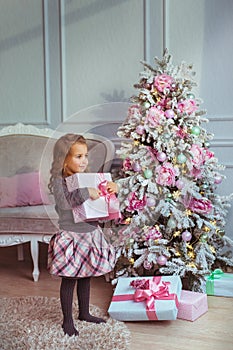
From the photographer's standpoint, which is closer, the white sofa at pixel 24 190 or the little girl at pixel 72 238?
the little girl at pixel 72 238

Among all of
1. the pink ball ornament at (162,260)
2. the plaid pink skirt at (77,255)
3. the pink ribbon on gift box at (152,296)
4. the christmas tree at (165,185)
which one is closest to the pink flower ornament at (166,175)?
the christmas tree at (165,185)

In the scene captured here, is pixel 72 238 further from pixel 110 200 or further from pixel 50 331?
pixel 50 331

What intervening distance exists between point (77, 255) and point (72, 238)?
0.25 feet

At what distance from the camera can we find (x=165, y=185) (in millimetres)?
3113

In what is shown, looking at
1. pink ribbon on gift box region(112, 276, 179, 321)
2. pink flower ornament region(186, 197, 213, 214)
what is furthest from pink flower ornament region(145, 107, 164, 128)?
pink ribbon on gift box region(112, 276, 179, 321)

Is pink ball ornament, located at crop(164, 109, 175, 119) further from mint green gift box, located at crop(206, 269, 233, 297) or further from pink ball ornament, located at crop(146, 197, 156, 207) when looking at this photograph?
mint green gift box, located at crop(206, 269, 233, 297)

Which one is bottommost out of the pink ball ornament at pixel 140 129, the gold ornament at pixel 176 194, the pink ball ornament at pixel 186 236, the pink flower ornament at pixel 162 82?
the pink ball ornament at pixel 186 236

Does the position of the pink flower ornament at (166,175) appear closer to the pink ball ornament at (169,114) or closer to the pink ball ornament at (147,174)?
the pink ball ornament at (147,174)

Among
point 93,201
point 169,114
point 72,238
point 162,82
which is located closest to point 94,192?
point 93,201

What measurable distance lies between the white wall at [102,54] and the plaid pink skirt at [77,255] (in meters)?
0.97

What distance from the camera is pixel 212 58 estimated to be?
3.75 meters

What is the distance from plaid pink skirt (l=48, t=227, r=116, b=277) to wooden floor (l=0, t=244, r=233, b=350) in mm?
371

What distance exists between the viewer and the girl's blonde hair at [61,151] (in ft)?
8.00

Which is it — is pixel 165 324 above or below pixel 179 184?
below
